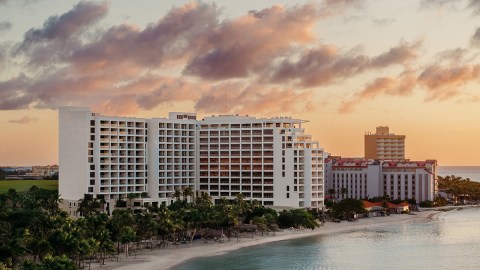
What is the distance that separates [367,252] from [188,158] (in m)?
68.3

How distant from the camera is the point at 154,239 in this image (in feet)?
378

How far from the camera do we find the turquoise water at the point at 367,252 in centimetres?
10144

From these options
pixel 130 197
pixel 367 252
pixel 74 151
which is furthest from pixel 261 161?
pixel 367 252

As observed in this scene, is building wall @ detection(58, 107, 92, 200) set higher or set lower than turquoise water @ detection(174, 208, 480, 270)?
higher

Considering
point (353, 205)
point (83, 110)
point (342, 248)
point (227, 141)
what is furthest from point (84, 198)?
point (353, 205)

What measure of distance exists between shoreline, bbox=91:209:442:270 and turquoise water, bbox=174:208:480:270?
2.26 m

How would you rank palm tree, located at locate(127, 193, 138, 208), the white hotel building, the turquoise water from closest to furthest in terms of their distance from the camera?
the turquoise water
palm tree, located at locate(127, 193, 138, 208)
the white hotel building

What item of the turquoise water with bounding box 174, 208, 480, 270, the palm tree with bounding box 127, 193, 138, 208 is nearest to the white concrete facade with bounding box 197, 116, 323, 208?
the turquoise water with bounding box 174, 208, 480, 270

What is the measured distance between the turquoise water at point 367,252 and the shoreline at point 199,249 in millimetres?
2258

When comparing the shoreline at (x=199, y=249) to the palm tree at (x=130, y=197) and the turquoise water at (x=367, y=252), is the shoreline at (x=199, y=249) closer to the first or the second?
the turquoise water at (x=367, y=252)

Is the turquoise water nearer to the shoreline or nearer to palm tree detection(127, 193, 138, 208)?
the shoreline

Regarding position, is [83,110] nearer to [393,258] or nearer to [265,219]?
[265,219]

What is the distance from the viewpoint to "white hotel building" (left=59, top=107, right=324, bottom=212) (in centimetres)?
15288

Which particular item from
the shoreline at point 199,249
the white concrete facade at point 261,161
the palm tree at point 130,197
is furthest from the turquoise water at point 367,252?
the palm tree at point 130,197
